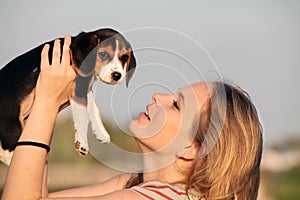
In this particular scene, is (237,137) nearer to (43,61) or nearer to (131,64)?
(131,64)

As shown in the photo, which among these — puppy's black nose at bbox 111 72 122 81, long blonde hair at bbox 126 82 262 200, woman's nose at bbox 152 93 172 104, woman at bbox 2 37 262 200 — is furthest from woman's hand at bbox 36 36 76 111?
long blonde hair at bbox 126 82 262 200

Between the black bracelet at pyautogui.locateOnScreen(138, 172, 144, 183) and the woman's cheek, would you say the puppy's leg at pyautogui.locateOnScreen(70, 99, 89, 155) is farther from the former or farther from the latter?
the black bracelet at pyautogui.locateOnScreen(138, 172, 144, 183)

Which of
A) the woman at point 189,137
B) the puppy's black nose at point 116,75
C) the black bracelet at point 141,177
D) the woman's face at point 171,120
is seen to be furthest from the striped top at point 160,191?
the puppy's black nose at point 116,75

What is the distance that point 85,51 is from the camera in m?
2.17

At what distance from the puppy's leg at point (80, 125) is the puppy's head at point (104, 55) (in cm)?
9

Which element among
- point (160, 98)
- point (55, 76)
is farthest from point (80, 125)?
point (160, 98)

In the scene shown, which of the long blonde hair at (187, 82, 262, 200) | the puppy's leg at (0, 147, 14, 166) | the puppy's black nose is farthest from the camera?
the long blonde hair at (187, 82, 262, 200)

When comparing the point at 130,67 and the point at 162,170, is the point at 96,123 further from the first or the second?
the point at 162,170

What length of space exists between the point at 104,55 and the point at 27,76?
0.23 m

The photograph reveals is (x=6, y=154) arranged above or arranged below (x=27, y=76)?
below

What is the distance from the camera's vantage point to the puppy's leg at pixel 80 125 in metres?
2.20

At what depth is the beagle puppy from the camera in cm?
217

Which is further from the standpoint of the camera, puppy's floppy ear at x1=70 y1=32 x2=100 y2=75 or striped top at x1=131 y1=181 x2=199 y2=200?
striped top at x1=131 y1=181 x2=199 y2=200

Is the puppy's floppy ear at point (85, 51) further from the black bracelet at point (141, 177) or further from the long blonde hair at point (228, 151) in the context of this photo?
the black bracelet at point (141, 177)
